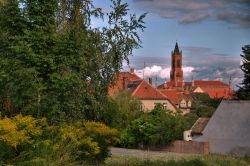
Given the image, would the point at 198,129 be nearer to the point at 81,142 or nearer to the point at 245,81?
the point at 245,81

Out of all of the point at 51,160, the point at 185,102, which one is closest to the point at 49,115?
the point at 51,160

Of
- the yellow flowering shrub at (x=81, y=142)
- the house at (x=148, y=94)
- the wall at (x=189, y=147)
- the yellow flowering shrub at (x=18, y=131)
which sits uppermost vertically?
the house at (x=148, y=94)

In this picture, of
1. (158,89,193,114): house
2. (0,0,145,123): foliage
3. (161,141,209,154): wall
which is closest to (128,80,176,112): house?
(158,89,193,114): house

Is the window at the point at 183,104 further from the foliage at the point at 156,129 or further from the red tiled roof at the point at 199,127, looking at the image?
the foliage at the point at 156,129

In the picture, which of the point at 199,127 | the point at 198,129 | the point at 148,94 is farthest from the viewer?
the point at 148,94

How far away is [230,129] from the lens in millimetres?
51875

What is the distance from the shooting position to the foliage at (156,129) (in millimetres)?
55406

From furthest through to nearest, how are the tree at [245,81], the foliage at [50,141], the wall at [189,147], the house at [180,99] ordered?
the house at [180,99]
the tree at [245,81]
the wall at [189,147]
the foliage at [50,141]

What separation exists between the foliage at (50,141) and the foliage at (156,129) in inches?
1356

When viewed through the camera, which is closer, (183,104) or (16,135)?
(16,135)

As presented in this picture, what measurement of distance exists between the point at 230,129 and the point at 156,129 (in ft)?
25.9

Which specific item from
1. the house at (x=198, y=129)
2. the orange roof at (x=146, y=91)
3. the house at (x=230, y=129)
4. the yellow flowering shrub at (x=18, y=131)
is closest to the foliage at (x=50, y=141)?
the yellow flowering shrub at (x=18, y=131)

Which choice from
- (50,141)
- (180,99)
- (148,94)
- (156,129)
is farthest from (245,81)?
(180,99)

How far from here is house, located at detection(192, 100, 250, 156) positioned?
5050cm
